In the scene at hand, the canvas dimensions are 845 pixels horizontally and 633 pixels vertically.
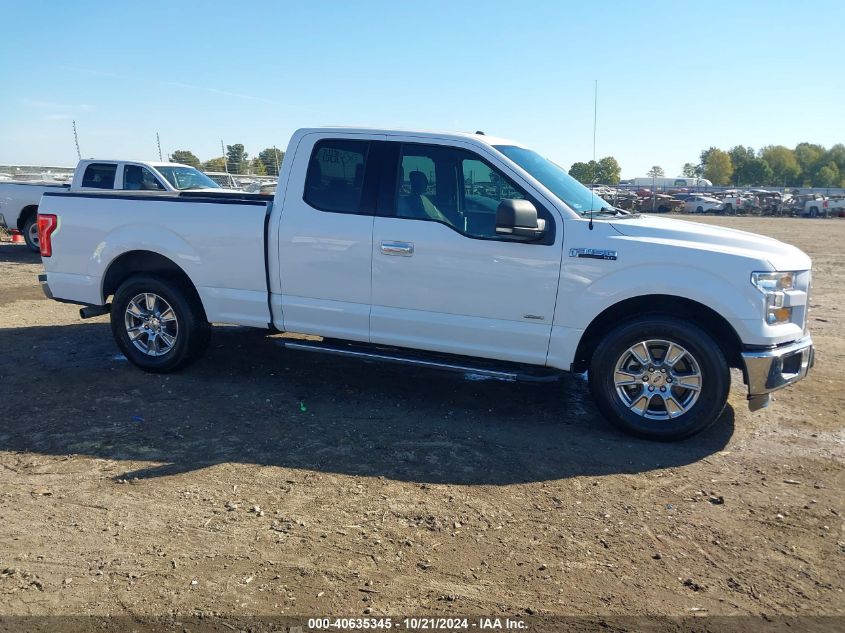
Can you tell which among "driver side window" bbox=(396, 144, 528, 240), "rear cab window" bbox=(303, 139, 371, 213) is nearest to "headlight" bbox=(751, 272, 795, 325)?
"driver side window" bbox=(396, 144, 528, 240)

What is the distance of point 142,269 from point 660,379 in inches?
182

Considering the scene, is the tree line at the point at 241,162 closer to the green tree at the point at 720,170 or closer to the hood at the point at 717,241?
the hood at the point at 717,241

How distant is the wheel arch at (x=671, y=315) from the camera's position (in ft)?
15.8

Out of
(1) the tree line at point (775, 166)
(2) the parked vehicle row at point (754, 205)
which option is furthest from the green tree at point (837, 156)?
(2) the parked vehicle row at point (754, 205)

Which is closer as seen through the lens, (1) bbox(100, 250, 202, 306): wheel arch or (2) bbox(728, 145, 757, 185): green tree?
(1) bbox(100, 250, 202, 306): wheel arch

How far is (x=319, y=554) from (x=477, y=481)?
3.97ft

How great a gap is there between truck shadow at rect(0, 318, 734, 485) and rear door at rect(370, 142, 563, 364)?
0.62 metres

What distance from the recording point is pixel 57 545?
11.3 ft

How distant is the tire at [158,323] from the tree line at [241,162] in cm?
2514

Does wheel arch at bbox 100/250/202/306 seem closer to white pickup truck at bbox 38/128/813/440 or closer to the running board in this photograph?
white pickup truck at bbox 38/128/813/440

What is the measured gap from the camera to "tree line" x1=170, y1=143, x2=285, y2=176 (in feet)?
107

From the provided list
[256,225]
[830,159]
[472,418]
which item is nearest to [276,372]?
[256,225]

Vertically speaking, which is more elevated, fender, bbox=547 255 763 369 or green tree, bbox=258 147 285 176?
green tree, bbox=258 147 285 176

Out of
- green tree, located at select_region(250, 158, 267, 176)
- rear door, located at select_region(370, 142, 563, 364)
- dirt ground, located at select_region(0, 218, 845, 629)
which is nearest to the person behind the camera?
dirt ground, located at select_region(0, 218, 845, 629)
